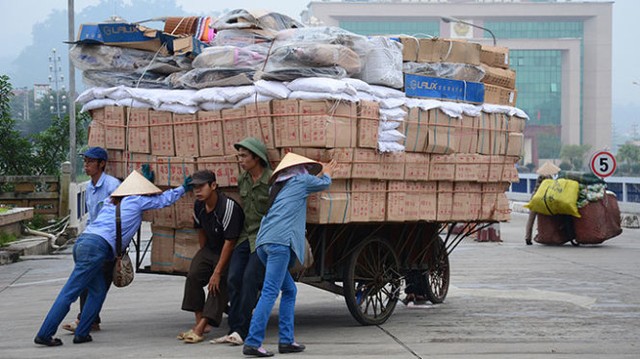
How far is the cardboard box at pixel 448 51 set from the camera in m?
10.7

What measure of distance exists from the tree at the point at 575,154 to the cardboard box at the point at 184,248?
11319cm

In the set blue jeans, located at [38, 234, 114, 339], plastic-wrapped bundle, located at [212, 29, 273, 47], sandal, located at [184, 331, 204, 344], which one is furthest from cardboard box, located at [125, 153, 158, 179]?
sandal, located at [184, 331, 204, 344]

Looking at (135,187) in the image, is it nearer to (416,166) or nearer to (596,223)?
(416,166)

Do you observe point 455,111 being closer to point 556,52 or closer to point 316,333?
point 316,333

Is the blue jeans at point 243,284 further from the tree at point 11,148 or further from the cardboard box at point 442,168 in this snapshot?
the tree at point 11,148

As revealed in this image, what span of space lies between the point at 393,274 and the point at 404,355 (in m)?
2.20

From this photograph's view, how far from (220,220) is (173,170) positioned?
0.94 m

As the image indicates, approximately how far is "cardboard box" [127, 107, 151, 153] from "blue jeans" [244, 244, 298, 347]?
6.26ft

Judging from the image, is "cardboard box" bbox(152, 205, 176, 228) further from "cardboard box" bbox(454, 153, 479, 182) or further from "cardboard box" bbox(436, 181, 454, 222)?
"cardboard box" bbox(454, 153, 479, 182)

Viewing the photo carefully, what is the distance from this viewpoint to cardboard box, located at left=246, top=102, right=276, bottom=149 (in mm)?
9172

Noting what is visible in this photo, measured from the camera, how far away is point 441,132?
34.1ft

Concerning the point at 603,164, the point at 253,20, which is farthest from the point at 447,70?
the point at 603,164

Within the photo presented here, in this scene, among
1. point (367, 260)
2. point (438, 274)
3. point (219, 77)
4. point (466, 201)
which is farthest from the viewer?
point (438, 274)

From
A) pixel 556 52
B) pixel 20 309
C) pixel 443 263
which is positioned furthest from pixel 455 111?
pixel 556 52
